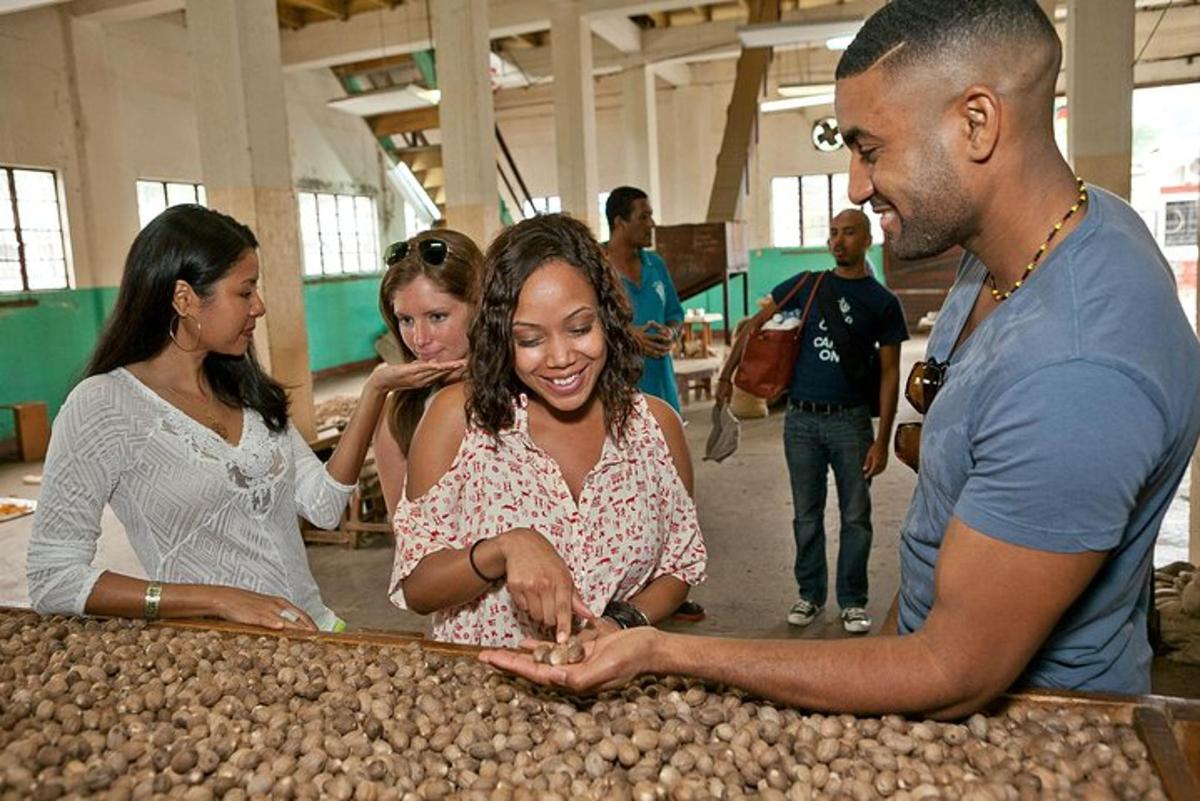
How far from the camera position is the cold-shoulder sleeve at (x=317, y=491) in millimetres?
2148

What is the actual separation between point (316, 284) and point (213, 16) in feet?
24.0

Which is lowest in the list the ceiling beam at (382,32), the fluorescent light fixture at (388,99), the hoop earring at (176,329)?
the hoop earring at (176,329)

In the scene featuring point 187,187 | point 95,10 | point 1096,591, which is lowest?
point 1096,591

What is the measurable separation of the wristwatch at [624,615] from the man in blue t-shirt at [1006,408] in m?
0.41

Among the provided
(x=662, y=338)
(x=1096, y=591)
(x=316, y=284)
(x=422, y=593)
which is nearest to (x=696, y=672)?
(x=1096, y=591)

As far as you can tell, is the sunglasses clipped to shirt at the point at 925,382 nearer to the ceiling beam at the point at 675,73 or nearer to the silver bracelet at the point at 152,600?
the silver bracelet at the point at 152,600

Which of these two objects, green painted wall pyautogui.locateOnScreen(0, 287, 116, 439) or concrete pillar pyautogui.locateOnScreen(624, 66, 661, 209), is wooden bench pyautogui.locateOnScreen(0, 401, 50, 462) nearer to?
green painted wall pyautogui.locateOnScreen(0, 287, 116, 439)

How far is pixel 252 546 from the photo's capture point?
1987mm

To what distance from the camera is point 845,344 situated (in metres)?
3.78

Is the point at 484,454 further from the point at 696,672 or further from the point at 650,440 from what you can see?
the point at 696,672

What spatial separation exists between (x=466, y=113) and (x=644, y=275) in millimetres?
3780

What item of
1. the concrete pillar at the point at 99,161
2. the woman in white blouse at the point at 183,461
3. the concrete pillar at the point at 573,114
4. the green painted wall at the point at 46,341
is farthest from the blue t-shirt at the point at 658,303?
the concrete pillar at the point at 99,161

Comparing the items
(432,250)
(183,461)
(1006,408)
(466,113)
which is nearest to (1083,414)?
(1006,408)

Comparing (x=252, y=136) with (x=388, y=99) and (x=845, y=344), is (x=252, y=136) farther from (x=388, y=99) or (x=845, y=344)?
(x=388, y=99)
